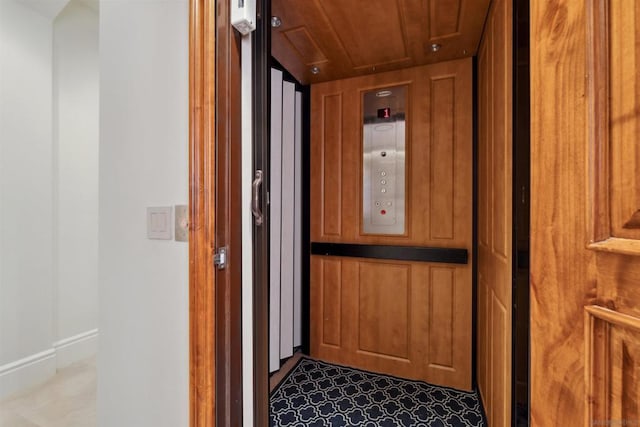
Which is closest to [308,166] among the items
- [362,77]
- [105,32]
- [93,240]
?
[362,77]

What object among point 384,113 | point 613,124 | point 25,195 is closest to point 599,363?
point 613,124

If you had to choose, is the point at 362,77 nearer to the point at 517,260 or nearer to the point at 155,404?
the point at 517,260

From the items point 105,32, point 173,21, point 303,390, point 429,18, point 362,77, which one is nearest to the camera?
point 173,21

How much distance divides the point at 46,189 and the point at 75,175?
0.28 meters

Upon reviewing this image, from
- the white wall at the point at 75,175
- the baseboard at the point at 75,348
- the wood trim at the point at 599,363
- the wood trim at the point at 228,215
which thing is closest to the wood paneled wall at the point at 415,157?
the wood trim at the point at 228,215

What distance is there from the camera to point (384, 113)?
2311mm

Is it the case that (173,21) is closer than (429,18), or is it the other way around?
(173,21)

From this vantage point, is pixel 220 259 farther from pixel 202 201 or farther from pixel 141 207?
pixel 141 207

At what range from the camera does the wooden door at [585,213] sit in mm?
500

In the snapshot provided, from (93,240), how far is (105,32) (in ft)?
6.91

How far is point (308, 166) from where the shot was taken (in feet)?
8.31

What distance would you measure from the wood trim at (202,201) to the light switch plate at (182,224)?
0.08 m

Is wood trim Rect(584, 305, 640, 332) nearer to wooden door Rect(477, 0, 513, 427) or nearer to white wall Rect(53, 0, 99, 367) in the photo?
wooden door Rect(477, 0, 513, 427)

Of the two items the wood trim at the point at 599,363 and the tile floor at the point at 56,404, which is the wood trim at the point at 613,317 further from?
the tile floor at the point at 56,404
